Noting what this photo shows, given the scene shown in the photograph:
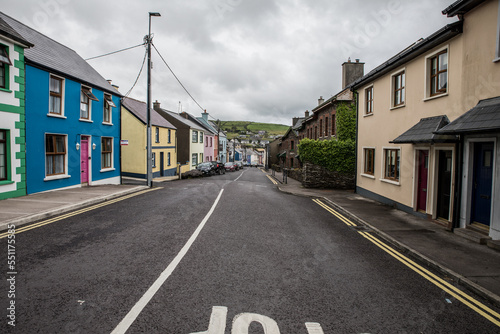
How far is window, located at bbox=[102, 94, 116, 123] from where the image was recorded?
1866cm

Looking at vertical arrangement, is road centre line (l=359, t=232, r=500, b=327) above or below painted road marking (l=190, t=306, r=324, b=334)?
below

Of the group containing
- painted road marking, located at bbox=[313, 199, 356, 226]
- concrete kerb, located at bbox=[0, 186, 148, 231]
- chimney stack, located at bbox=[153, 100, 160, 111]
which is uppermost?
chimney stack, located at bbox=[153, 100, 160, 111]

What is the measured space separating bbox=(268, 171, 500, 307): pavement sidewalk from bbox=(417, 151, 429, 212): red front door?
0.60 m

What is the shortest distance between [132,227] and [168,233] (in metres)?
1.22

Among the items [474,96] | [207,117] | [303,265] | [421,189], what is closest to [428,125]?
[474,96]

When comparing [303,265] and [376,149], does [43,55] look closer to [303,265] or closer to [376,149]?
[303,265]

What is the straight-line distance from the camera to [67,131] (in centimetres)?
1494

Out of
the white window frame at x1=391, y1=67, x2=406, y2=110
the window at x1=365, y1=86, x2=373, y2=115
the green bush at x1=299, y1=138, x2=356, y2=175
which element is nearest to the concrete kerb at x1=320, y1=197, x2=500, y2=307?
the white window frame at x1=391, y1=67, x2=406, y2=110

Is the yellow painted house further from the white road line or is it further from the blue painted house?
the white road line

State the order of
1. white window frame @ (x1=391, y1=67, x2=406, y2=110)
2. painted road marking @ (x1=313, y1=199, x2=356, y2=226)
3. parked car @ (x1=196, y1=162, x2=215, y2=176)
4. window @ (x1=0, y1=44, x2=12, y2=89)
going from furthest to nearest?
parked car @ (x1=196, y1=162, x2=215, y2=176) → white window frame @ (x1=391, y1=67, x2=406, y2=110) → window @ (x1=0, y1=44, x2=12, y2=89) → painted road marking @ (x1=313, y1=199, x2=356, y2=226)

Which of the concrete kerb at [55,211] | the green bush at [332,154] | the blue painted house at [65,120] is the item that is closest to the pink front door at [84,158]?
the blue painted house at [65,120]

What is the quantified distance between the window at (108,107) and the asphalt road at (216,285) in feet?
40.4

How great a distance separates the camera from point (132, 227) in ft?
25.9

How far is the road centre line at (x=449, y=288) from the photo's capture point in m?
4.09
